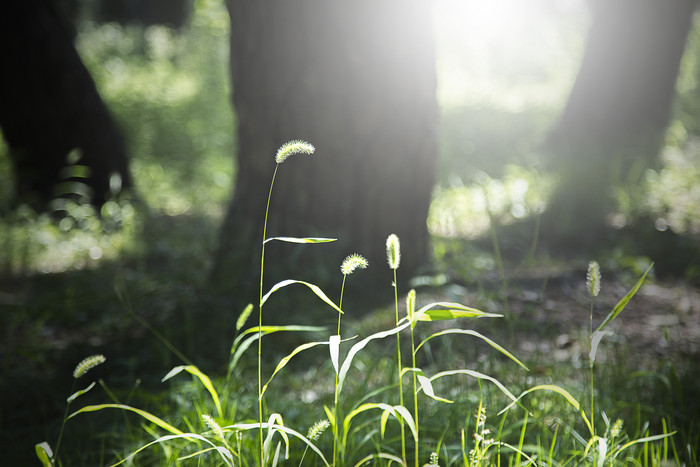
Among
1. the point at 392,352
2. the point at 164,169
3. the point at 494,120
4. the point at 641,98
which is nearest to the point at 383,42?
the point at 392,352

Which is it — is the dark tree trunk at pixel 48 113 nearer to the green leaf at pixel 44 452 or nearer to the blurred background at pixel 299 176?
the blurred background at pixel 299 176

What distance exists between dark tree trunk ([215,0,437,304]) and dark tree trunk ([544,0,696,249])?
131 inches

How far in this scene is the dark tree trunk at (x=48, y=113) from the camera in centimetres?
455

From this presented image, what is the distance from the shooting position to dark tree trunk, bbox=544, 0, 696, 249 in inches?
243

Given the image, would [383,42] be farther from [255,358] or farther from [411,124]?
[255,358]

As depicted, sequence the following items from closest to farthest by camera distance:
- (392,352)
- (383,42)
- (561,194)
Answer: (392,352) < (383,42) < (561,194)

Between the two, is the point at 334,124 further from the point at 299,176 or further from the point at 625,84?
the point at 625,84

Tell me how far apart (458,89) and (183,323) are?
8.91 meters

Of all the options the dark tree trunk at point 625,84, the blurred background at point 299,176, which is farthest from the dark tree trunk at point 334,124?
the dark tree trunk at point 625,84

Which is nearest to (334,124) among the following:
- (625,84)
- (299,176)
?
(299,176)

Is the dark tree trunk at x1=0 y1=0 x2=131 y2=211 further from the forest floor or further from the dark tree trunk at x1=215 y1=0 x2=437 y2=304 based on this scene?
the dark tree trunk at x1=215 y1=0 x2=437 y2=304

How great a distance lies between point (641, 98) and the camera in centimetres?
647

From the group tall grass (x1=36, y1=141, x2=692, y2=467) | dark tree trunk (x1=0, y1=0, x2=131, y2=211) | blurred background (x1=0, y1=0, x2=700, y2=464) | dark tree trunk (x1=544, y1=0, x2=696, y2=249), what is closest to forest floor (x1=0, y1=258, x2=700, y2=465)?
blurred background (x1=0, y1=0, x2=700, y2=464)

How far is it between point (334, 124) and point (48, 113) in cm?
314
